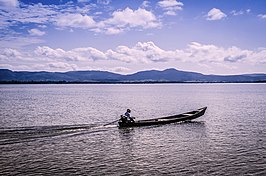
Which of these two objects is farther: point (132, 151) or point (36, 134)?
point (36, 134)

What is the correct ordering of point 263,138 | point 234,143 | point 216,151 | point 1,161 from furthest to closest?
point 263,138, point 234,143, point 216,151, point 1,161

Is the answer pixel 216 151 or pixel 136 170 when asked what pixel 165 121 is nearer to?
pixel 216 151

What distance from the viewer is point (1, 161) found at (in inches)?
917

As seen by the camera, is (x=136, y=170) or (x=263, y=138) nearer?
(x=136, y=170)

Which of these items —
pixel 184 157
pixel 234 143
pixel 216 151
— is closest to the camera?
pixel 184 157

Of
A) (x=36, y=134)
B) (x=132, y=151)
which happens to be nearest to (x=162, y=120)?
(x=132, y=151)

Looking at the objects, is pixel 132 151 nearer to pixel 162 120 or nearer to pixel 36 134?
pixel 36 134

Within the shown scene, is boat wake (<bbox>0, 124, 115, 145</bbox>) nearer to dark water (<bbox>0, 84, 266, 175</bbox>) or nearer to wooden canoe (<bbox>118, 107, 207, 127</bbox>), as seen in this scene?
dark water (<bbox>0, 84, 266, 175</bbox>)

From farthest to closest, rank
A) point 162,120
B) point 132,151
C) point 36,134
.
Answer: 1. point 162,120
2. point 36,134
3. point 132,151

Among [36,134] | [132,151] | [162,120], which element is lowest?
[132,151]

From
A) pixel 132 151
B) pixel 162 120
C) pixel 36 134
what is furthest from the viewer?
pixel 162 120

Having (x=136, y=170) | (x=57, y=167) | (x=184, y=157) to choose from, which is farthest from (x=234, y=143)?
(x=57, y=167)

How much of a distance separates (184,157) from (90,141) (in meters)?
10.4

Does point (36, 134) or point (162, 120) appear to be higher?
point (162, 120)
